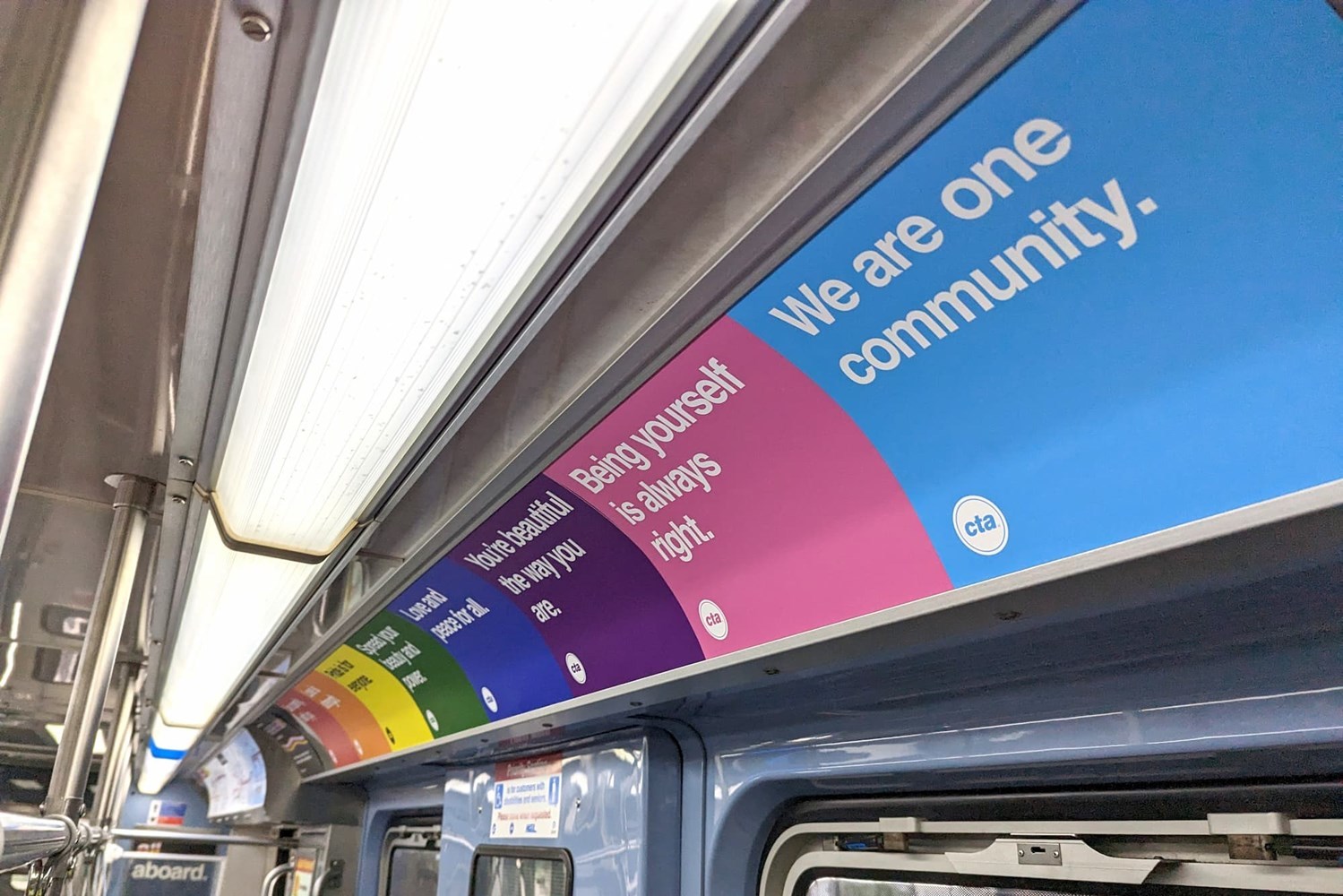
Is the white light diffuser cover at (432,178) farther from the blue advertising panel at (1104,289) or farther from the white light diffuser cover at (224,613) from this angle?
the white light diffuser cover at (224,613)

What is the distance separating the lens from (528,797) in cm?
306

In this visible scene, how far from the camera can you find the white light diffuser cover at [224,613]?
2.22m

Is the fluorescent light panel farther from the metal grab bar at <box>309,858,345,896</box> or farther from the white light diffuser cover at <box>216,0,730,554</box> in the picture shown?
the metal grab bar at <box>309,858,345,896</box>

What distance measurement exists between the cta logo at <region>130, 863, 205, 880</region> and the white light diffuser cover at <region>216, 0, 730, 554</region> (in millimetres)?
7913

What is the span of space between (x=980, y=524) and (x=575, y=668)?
57.8 inches

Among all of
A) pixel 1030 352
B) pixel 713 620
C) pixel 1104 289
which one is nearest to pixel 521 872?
pixel 713 620

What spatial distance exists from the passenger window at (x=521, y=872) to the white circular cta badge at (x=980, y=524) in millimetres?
1901

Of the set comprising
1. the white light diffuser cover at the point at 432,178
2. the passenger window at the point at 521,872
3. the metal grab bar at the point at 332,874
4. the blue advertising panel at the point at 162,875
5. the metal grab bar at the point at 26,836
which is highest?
the white light diffuser cover at the point at 432,178

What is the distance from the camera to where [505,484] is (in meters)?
1.82

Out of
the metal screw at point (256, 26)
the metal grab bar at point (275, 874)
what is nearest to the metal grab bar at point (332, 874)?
the metal grab bar at point (275, 874)

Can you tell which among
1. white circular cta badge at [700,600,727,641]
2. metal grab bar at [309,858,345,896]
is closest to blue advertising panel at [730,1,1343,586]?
white circular cta badge at [700,600,727,641]

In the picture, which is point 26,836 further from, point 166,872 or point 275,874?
point 166,872

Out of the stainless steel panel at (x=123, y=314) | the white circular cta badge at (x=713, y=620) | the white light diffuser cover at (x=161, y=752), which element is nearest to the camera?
the stainless steel panel at (x=123, y=314)

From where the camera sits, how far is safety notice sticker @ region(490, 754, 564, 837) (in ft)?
9.45
